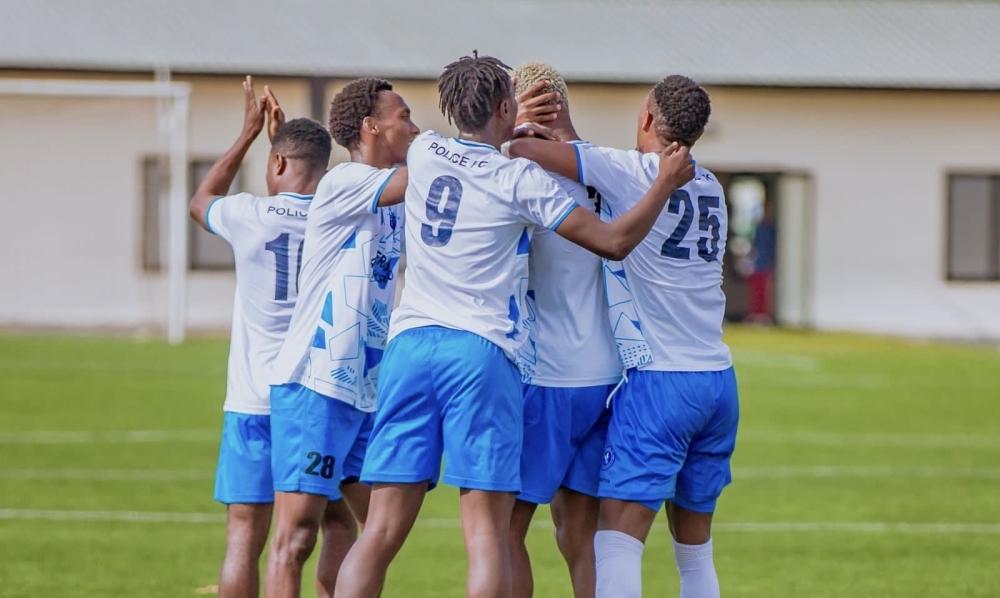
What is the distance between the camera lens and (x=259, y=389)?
A: 5.95 meters

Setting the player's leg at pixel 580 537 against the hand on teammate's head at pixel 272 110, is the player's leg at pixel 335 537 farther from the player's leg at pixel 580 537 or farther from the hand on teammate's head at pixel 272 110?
the hand on teammate's head at pixel 272 110

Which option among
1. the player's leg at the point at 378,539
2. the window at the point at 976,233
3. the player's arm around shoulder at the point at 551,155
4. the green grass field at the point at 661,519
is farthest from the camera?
the window at the point at 976,233

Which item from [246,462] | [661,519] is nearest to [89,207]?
[661,519]

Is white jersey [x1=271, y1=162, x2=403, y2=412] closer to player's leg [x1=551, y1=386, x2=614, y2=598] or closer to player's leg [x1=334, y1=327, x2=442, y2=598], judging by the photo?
player's leg [x1=334, y1=327, x2=442, y2=598]

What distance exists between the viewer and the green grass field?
786 cm

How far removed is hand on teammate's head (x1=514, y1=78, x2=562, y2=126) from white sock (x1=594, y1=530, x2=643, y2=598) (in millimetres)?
1544

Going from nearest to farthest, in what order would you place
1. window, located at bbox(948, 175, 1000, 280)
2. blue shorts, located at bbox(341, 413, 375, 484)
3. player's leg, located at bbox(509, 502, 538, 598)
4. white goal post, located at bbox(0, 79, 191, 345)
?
1. player's leg, located at bbox(509, 502, 538, 598)
2. blue shorts, located at bbox(341, 413, 375, 484)
3. white goal post, located at bbox(0, 79, 191, 345)
4. window, located at bbox(948, 175, 1000, 280)

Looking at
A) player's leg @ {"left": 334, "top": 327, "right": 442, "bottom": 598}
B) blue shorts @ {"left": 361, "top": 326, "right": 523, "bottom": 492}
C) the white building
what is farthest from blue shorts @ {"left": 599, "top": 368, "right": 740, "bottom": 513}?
the white building

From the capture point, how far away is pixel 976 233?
27.9 meters

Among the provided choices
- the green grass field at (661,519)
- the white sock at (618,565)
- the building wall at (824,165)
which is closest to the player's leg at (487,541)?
the white sock at (618,565)

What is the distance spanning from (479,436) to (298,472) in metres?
0.86

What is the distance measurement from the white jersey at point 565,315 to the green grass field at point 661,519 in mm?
2258

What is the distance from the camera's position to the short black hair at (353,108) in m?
5.83

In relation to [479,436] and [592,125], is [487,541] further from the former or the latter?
[592,125]
